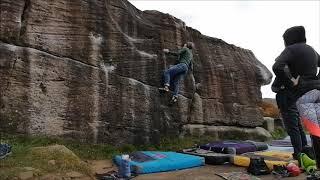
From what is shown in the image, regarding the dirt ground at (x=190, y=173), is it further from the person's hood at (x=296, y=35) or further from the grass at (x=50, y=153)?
the person's hood at (x=296, y=35)

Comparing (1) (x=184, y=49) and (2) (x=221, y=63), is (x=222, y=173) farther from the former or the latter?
(2) (x=221, y=63)

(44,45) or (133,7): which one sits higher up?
(133,7)

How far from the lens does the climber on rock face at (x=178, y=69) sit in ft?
49.6

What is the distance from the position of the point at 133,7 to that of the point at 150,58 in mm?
2407

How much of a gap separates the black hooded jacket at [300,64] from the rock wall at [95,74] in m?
6.66

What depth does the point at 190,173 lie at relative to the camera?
9.80m

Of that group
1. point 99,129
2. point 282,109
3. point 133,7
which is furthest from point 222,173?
point 133,7

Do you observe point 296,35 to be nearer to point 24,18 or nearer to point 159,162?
point 159,162

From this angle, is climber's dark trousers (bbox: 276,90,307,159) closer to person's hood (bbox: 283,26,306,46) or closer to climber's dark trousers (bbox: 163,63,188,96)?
person's hood (bbox: 283,26,306,46)

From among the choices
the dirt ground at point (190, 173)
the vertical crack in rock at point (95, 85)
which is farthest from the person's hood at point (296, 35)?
the vertical crack in rock at point (95, 85)

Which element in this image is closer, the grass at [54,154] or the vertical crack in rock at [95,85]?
the grass at [54,154]

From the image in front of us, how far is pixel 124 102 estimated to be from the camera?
13555 mm

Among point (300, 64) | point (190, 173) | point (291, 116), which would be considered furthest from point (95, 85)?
point (300, 64)

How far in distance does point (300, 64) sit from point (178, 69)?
314 inches
